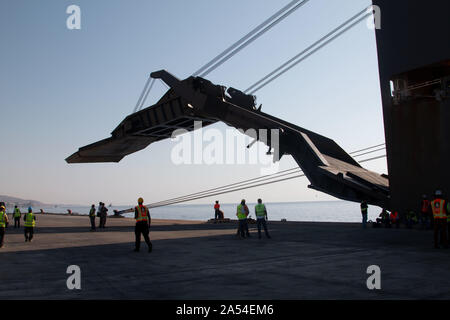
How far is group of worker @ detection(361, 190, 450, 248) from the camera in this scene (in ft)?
39.9

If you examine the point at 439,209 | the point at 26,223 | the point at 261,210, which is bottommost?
the point at 26,223

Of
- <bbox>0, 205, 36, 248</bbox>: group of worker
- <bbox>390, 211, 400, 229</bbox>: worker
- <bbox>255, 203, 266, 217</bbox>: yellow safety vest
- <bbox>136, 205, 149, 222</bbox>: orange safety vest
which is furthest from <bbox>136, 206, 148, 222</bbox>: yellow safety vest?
<bbox>390, 211, 400, 229</bbox>: worker

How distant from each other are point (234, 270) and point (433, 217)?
8.13 metres

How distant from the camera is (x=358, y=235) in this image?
54.9 ft

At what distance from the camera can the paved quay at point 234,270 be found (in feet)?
21.8

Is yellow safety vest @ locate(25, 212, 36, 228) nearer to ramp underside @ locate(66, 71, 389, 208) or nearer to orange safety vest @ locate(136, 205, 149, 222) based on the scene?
orange safety vest @ locate(136, 205, 149, 222)

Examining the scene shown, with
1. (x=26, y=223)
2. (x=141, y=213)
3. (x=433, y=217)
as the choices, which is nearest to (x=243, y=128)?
(x=141, y=213)

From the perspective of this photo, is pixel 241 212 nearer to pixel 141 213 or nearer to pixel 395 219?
pixel 141 213

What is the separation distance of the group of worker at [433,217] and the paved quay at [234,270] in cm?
74

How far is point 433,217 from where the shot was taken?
13.4 m

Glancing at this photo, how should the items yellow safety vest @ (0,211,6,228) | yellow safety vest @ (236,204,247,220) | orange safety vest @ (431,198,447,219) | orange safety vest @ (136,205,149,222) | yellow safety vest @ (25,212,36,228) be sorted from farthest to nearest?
yellow safety vest @ (236,204,247,220)
yellow safety vest @ (25,212,36,228)
yellow safety vest @ (0,211,6,228)
orange safety vest @ (136,205,149,222)
orange safety vest @ (431,198,447,219)

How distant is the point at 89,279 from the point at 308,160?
50.5 feet

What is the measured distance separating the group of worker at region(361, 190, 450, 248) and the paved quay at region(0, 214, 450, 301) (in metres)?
0.74
